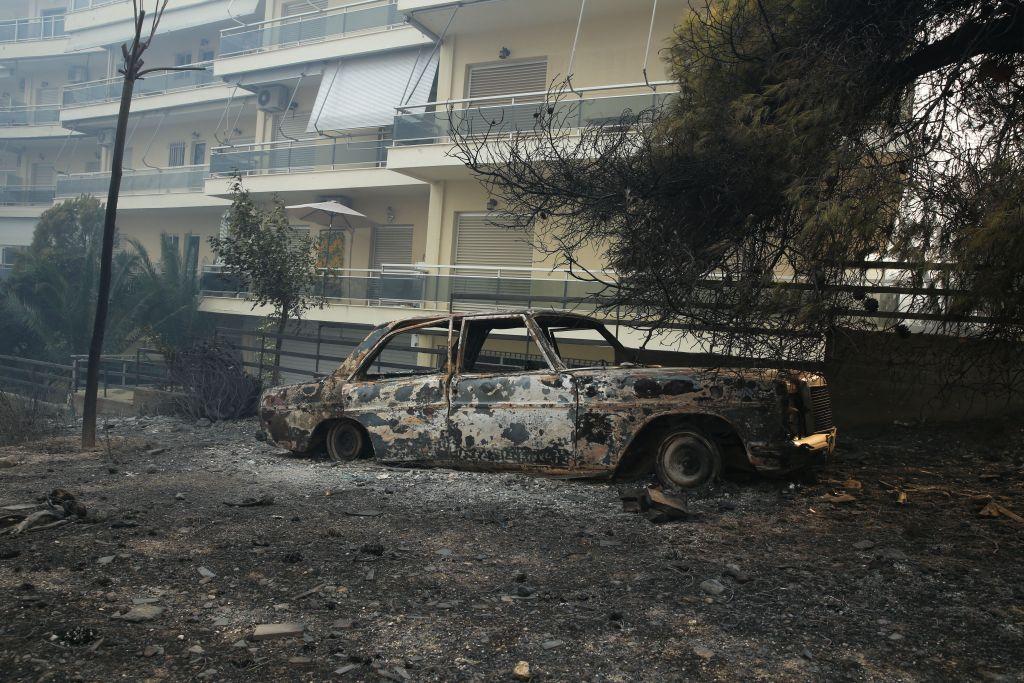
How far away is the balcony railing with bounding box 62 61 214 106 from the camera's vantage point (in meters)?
31.4

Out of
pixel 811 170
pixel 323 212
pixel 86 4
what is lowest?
pixel 811 170

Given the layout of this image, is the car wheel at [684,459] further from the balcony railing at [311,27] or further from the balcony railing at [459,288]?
the balcony railing at [311,27]

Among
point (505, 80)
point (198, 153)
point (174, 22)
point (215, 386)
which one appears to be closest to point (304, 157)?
point (505, 80)

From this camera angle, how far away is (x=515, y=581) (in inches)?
198

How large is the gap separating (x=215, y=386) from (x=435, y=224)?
294 inches

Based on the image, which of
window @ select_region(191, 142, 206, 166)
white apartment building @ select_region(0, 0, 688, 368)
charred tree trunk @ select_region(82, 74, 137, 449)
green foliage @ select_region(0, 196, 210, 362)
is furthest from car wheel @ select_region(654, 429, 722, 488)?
window @ select_region(191, 142, 206, 166)

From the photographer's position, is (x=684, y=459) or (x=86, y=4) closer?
(x=684, y=459)

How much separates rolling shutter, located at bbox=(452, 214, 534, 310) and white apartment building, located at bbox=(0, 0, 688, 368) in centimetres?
4

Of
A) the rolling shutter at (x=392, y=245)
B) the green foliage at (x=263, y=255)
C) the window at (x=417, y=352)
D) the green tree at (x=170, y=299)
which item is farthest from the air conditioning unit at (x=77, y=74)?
the green foliage at (x=263, y=255)

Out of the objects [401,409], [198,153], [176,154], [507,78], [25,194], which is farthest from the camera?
[25,194]

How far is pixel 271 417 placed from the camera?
938 cm

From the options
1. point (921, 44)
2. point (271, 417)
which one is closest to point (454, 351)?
point (271, 417)

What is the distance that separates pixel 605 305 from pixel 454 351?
1560 mm

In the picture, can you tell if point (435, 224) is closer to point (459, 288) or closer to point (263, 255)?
point (459, 288)
